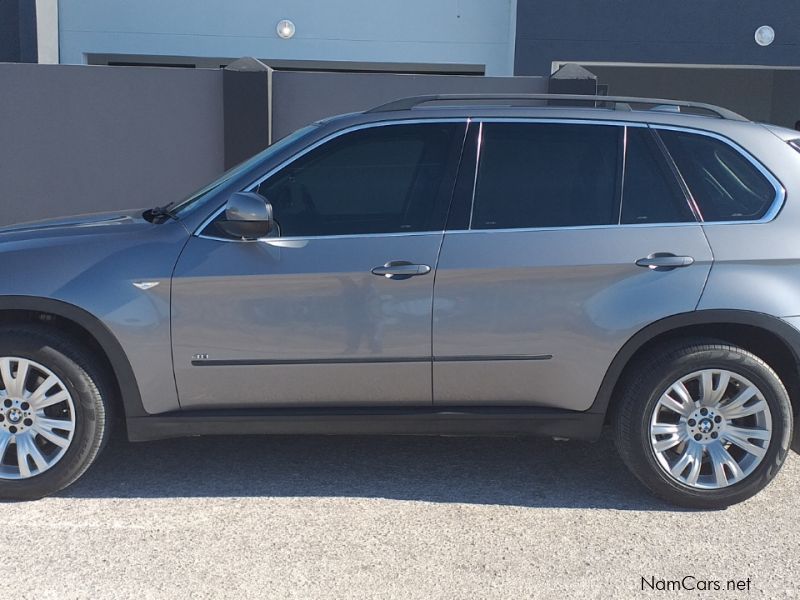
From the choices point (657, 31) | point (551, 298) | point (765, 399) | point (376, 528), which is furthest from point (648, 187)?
point (657, 31)

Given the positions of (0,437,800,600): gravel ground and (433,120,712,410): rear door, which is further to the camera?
(433,120,712,410): rear door

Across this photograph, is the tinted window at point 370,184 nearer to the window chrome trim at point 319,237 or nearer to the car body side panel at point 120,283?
the window chrome trim at point 319,237

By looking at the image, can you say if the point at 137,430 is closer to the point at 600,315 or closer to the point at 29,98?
the point at 600,315

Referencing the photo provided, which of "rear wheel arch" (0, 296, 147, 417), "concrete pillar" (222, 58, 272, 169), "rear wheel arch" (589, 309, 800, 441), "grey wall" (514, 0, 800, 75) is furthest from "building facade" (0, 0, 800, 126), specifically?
"rear wheel arch" (0, 296, 147, 417)

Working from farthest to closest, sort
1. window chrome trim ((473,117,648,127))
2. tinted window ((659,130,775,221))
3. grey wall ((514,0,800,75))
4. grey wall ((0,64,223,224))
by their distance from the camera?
grey wall ((514,0,800,75)), grey wall ((0,64,223,224)), window chrome trim ((473,117,648,127)), tinted window ((659,130,775,221))

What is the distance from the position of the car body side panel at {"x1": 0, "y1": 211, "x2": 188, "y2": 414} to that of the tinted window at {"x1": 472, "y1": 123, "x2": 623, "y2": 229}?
4.70ft

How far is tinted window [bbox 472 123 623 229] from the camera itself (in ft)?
13.8

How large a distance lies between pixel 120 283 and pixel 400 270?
1231 mm

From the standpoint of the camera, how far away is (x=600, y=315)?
4.07 m

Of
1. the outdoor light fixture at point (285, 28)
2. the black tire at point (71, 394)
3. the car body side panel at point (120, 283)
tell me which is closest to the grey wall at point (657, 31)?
the outdoor light fixture at point (285, 28)

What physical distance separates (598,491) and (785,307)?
121cm

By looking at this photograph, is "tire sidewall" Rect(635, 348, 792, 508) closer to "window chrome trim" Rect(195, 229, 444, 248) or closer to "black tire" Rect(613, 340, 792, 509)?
"black tire" Rect(613, 340, 792, 509)

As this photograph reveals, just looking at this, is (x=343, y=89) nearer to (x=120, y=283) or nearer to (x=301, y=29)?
(x=301, y=29)

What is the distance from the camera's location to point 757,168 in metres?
4.21
